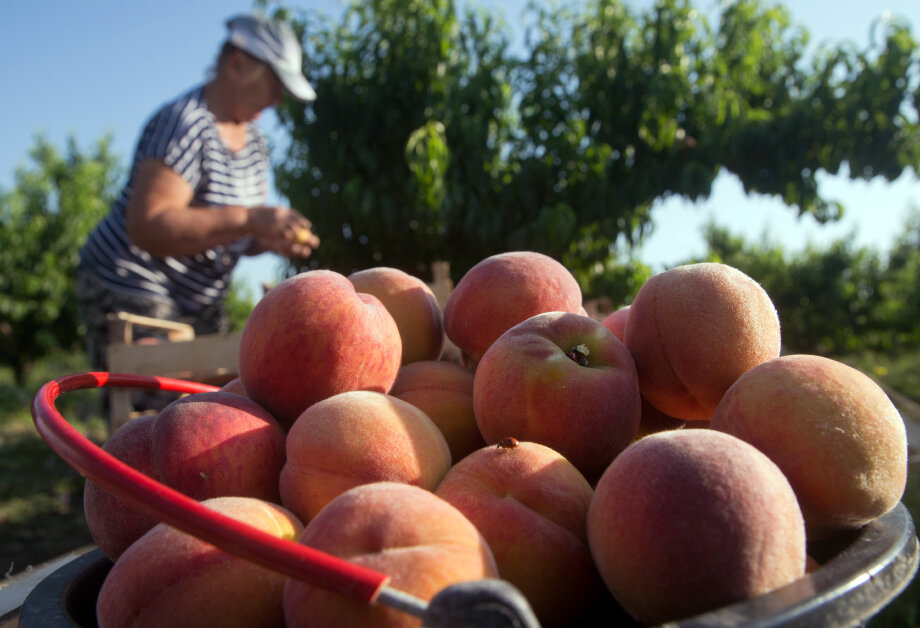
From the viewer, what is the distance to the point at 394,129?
211 inches

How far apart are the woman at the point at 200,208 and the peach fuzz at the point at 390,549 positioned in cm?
184

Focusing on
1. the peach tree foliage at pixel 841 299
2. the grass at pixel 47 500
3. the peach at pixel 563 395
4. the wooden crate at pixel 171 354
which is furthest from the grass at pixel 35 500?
the peach tree foliage at pixel 841 299

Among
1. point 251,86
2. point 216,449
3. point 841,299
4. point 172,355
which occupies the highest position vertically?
point 251,86

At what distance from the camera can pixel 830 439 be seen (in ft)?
2.21

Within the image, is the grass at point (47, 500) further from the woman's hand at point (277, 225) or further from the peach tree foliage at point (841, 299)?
the peach tree foliage at point (841, 299)

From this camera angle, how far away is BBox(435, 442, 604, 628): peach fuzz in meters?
0.65

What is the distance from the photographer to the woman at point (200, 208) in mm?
2289

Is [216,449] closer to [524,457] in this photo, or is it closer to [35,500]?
[524,457]

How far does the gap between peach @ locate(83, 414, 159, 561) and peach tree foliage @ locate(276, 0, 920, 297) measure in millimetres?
4131

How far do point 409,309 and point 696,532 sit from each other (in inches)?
29.2

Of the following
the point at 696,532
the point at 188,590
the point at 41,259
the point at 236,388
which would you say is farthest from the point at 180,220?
the point at 41,259

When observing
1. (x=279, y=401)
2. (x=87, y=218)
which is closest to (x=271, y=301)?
(x=279, y=401)

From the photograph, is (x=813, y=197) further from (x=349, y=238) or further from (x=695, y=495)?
(x=695, y=495)

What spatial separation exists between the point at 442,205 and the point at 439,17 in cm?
168
